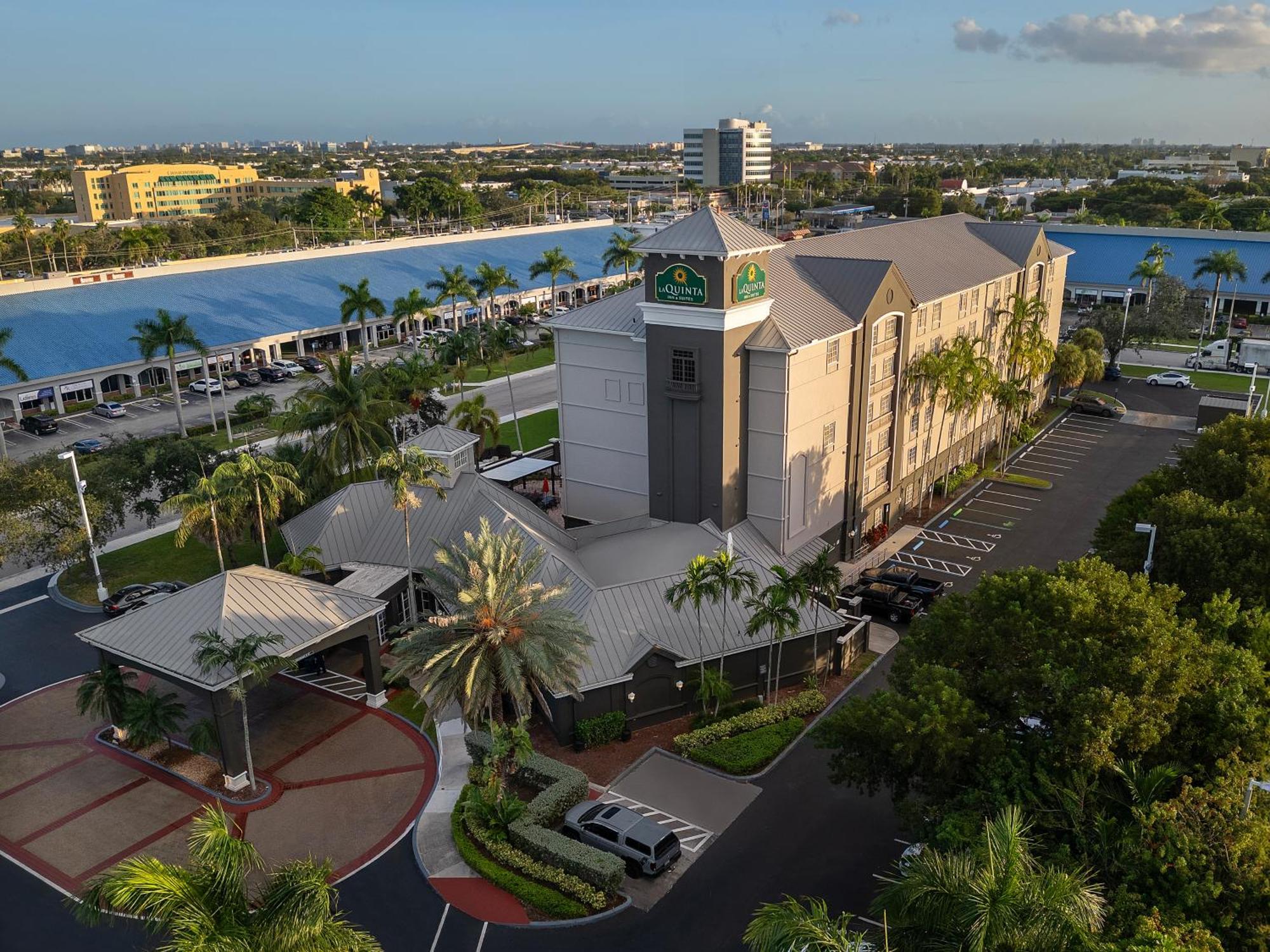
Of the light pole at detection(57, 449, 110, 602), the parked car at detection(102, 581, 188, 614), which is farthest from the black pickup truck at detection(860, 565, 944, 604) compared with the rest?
the light pole at detection(57, 449, 110, 602)

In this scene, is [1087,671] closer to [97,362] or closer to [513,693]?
[513,693]

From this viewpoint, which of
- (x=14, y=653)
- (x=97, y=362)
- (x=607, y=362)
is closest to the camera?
(x=14, y=653)

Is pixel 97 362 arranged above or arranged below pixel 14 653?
above

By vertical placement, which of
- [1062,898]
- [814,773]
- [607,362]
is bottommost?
[814,773]

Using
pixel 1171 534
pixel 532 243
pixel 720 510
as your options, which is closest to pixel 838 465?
pixel 720 510

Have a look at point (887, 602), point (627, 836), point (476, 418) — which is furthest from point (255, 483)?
point (887, 602)

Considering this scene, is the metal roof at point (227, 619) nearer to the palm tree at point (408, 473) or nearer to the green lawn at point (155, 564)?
the palm tree at point (408, 473)
